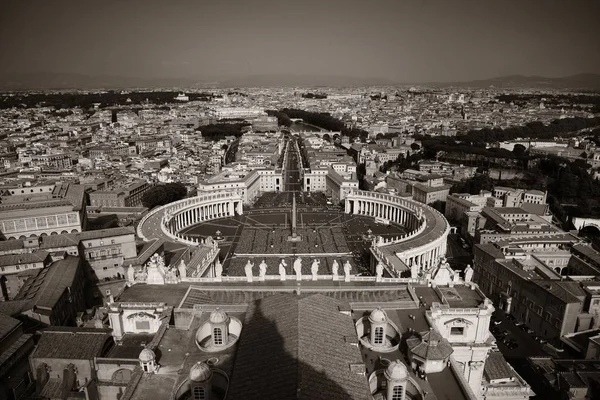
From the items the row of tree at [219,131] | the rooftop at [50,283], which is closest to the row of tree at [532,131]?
the row of tree at [219,131]

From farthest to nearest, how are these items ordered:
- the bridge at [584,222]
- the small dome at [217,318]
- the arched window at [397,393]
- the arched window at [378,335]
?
the bridge at [584,222] → the arched window at [378,335] → the small dome at [217,318] → the arched window at [397,393]

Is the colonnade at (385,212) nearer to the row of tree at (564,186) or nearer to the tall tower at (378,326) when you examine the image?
the row of tree at (564,186)

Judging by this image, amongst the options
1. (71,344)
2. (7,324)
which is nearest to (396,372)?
(71,344)

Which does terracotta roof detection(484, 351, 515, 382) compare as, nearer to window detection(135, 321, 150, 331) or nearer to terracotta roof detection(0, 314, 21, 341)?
window detection(135, 321, 150, 331)

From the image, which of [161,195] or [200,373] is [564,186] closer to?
[161,195]

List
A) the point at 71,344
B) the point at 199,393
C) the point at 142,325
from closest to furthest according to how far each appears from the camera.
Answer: the point at 199,393
the point at 71,344
the point at 142,325

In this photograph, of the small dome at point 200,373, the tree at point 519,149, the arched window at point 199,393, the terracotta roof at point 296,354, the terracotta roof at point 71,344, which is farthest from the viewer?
the tree at point 519,149

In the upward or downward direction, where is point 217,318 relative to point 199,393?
upward
